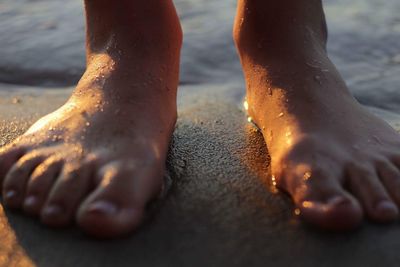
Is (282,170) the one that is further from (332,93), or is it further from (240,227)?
(332,93)

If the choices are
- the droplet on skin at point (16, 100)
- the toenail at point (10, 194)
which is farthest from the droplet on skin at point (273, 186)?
the droplet on skin at point (16, 100)

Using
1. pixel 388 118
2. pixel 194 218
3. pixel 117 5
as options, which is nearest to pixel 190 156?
pixel 194 218

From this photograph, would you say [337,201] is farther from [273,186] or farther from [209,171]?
[209,171]

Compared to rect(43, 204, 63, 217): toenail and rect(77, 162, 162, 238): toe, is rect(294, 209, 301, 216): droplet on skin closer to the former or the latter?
rect(77, 162, 162, 238): toe

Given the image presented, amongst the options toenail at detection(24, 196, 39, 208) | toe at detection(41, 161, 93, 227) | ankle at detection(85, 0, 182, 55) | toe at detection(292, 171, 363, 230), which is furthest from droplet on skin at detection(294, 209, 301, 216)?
ankle at detection(85, 0, 182, 55)

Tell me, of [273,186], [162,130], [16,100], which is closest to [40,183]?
[162,130]
